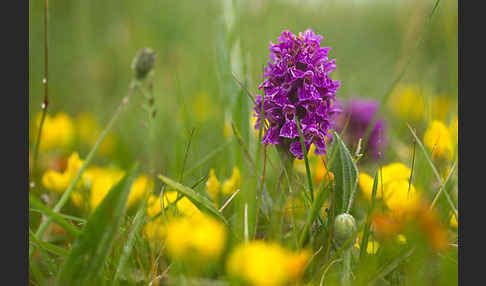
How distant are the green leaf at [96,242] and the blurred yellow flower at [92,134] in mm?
1411

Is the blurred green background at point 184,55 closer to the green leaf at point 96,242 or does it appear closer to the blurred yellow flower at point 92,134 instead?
the blurred yellow flower at point 92,134

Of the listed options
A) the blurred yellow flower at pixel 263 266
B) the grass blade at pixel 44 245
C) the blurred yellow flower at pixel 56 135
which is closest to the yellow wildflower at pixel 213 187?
the grass blade at pixel 44 245

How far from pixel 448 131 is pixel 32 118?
2.19m

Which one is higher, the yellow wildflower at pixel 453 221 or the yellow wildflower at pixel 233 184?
the yellow wildflower at pixel 233 184

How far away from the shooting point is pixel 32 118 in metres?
2.66

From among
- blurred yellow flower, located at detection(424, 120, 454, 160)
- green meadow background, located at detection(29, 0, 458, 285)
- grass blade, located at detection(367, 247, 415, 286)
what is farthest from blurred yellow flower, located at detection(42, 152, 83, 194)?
blurred yellow flower, located at detection(424, 120, 454, 160)

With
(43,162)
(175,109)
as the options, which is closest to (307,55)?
(43,162)

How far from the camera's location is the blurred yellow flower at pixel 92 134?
A: 236 cm

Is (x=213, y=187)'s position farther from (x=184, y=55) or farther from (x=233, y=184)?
(x=184, y=55)

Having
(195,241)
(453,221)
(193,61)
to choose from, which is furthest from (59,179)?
(193,61)

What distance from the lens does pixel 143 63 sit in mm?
1307

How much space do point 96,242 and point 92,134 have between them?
1719 millimetres

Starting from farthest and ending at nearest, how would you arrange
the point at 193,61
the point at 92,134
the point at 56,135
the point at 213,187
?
the point at 193,61 < the point at 92,134 < the point at 56,135 < the point at 213,187

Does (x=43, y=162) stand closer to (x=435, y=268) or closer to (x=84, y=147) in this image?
(x=84, y=147)
